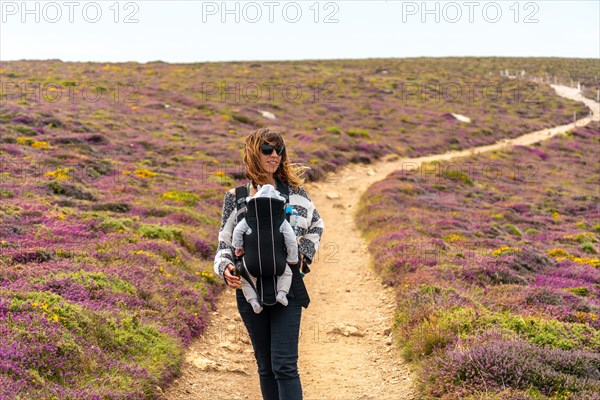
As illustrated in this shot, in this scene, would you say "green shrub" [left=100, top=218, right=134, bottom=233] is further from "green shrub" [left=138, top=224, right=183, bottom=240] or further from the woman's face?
the woman's face

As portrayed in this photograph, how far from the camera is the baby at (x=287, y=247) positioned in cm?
480

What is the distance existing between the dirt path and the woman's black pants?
3.27m

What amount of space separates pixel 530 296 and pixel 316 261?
751 cm

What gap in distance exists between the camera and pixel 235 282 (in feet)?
16.1

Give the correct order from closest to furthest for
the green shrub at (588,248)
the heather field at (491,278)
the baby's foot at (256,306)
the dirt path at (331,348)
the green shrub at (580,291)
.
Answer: the baby's foot at (256,306) → the heather field at (491,278) → the dirt path at (331,348) → the green shrub at (580,291) → the green shrub at (588,248)

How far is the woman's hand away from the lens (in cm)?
491


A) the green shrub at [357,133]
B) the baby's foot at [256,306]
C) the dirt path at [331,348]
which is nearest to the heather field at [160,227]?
the green shrub at [357,133]

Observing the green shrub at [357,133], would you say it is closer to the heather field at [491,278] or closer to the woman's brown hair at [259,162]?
the heather field at [491,278]

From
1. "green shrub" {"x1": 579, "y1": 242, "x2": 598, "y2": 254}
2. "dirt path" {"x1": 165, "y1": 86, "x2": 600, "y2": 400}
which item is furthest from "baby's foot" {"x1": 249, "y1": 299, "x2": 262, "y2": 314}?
"green shrub" {"x1": 579, "y1": 242, "x2": 598, "y2": 254}

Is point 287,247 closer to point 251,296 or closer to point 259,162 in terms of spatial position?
point 251,296

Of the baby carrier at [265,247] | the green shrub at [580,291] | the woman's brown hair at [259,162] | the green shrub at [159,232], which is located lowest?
the green shrub at [580,291]

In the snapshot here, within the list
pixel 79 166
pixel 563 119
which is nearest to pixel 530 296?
pixel 79 166

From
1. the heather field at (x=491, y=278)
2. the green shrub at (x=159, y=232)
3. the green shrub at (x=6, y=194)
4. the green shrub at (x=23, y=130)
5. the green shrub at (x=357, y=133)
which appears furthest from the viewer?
the green shrub at (x=357, y=133)

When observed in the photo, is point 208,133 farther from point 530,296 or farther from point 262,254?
point 262,254
